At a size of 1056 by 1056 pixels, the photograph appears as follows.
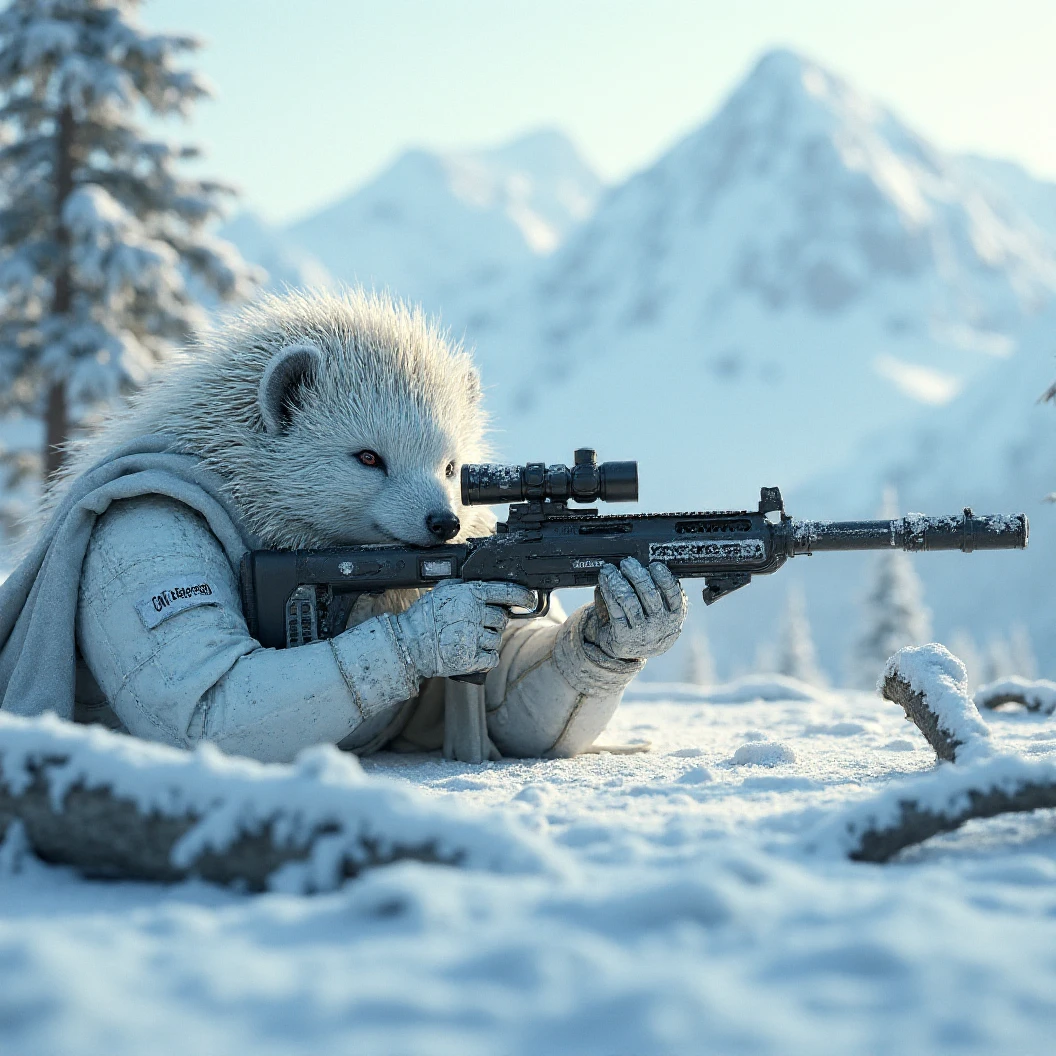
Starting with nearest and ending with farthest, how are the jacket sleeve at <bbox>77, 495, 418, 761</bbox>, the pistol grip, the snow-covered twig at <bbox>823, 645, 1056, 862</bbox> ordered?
the snow-covered twig at <bbox>823, 645, 1056, 862</bbox> < the jacket sleeve at <bbox>77, 495, 418, 761</bbox> < the pistol grip

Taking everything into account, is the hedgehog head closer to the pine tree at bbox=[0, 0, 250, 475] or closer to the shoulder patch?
the shoulder patch

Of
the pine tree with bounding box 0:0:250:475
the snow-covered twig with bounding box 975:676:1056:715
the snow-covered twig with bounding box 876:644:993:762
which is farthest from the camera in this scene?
the pine tree with bounding box 0:0:250:475

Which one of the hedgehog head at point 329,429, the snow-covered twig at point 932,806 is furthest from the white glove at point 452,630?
the snow-covered twig at point 932,806

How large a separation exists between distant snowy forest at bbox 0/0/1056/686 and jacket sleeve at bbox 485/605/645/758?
86 cm

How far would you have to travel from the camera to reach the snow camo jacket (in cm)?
305

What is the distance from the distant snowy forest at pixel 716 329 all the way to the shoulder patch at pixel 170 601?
1.39m

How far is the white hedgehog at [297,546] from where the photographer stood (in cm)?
312

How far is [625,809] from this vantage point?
8.26 feet

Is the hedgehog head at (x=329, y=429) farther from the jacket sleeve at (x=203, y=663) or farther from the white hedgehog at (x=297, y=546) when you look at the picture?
the jacket sleeve at (x=203, y=663)

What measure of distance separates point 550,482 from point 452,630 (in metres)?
0.58

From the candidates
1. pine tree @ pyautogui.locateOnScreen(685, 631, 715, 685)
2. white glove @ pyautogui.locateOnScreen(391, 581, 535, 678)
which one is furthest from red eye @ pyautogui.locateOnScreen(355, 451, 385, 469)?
pine tree @ pyautogui.locateOnScreen(685, 631, 715, 685)

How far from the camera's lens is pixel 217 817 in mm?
1873

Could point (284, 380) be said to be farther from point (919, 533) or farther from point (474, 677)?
point (919, 533)

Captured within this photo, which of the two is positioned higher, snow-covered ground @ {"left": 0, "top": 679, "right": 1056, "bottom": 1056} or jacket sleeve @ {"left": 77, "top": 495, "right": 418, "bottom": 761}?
jacket sleeve @ {"left": 77, "top": 495, "right": 418, "bottom": 761}
